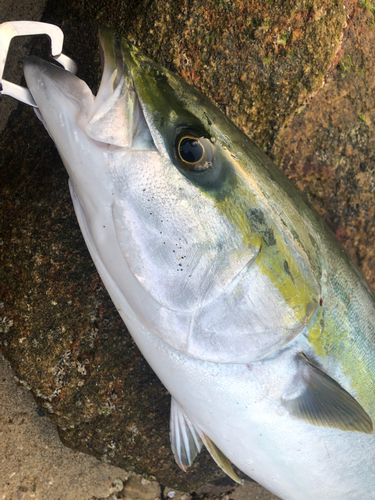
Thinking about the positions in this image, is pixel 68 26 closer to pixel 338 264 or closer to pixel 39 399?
pixel 338 264

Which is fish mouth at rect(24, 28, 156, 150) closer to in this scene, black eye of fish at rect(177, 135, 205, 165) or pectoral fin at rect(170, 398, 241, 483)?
black eye of fish at rect(177, 135, 205, 165)

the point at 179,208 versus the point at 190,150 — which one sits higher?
the point at 190,150

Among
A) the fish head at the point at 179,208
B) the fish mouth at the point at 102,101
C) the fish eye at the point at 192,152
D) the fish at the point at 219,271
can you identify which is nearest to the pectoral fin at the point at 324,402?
the fish at the point at 219,271

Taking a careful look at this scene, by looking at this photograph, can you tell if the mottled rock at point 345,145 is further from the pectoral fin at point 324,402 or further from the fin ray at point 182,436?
the fin ray at point 182,436

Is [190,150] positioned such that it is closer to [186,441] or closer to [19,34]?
[19,34]

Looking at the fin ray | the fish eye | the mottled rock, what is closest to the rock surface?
the mottled rock

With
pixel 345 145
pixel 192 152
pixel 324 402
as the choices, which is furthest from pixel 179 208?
pixel 345 145

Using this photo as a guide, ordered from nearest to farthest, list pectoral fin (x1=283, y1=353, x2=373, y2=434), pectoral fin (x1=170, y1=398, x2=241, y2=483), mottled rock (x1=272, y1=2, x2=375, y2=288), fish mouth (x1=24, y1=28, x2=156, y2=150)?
fish mouth (x1=24, y1=28, x2=156, y2=150) < pectoral fin (x1=283, y1=353, x2=373, y2=434) < pectoral fin (x1=170, y1=398, x2=241, y2=483) < mottled rock (x1=272, y1=2, x2=375, y2=288)
